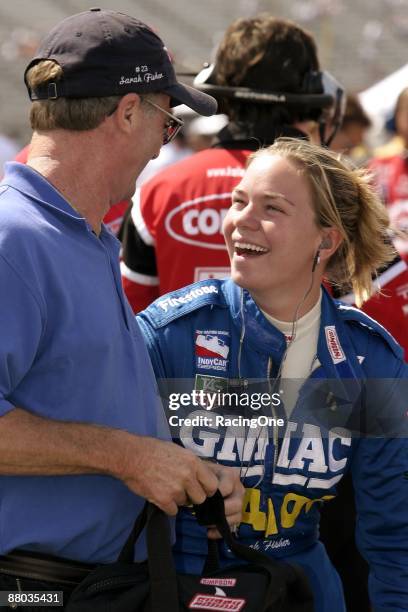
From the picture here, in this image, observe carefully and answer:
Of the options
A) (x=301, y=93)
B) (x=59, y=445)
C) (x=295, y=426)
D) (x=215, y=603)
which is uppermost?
(x=301, y=93)

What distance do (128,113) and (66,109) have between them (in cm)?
15

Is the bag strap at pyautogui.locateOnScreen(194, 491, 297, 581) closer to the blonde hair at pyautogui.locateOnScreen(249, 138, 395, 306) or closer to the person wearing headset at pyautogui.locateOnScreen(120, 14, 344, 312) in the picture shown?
the blonde hair at pyautogui.locateOnScreen(249, 138, 395, 306)

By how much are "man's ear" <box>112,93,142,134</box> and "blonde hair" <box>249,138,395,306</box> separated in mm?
608

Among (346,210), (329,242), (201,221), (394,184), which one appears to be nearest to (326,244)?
(329,242)

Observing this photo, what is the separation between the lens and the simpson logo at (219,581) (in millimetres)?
2172

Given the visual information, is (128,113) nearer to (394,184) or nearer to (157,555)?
(157,555)

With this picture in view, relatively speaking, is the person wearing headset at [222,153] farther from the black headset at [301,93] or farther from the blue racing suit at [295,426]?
the blue racing suit at [295,426]

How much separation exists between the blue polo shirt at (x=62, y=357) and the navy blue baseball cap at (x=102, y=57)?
0.23 metres

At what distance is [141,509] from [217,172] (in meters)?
1.64

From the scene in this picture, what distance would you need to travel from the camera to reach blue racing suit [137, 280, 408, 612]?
8.47 feet

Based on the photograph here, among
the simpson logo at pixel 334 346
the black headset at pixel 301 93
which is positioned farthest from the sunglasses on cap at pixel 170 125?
the black headset at pixel 301 93

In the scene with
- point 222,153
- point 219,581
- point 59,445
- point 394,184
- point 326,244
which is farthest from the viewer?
point 394,184

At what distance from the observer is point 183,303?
264cm

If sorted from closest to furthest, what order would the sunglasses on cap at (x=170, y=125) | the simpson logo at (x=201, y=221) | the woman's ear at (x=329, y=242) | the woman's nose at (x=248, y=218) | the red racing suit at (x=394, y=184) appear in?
the sunglasses on cap at (x=170, y=125) < the woman's nose at (x=248, y=218) < the woman's ear at (x=329, y=242) < the simpson logo at (x=201, y=221) < the red racing suit at (x=394, y=184)
